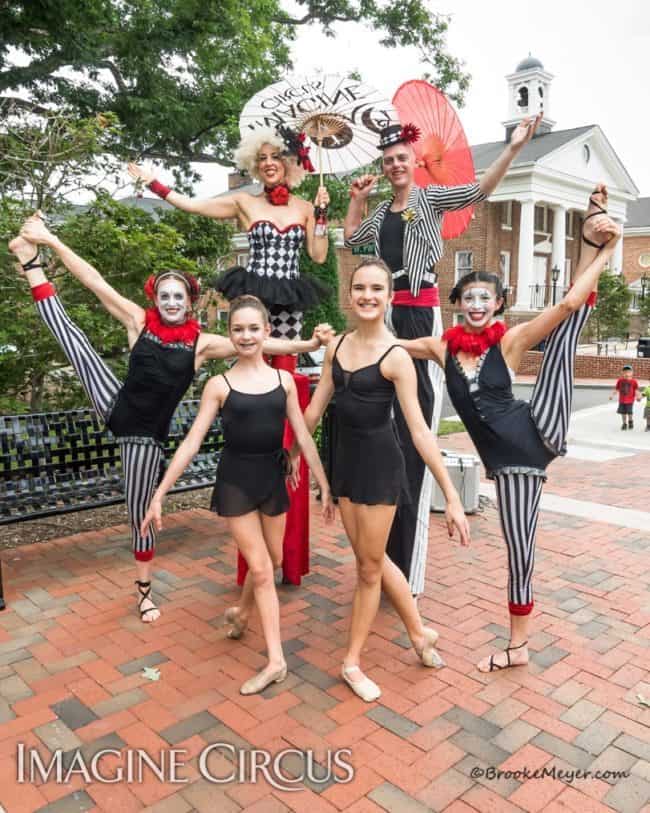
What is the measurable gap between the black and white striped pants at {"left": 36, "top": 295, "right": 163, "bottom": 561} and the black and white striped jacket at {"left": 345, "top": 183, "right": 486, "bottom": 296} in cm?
171

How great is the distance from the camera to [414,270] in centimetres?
368

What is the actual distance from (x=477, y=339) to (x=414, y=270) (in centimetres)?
79

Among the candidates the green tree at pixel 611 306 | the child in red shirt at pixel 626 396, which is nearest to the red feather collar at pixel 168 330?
the child in red shirt at pixel 626 396

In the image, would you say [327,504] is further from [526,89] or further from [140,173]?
[526,89]

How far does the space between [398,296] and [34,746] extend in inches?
108

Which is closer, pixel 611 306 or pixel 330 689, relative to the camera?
pixel 330 689

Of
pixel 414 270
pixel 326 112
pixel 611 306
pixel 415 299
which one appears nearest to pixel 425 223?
pixel 414 270

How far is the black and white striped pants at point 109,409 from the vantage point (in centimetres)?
368

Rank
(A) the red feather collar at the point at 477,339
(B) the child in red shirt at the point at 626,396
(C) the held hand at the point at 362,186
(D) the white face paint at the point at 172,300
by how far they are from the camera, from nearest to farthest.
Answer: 1. (A) the red feather collar at the point at 477,339
2. (D) the white face paint at the point at 172,300
3. (C) the held hand at the point at 362,186
4. (B) the child in red shirt at the point at 626,396

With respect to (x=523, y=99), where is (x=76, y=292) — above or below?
below

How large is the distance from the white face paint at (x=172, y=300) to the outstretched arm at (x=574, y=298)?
1.69m

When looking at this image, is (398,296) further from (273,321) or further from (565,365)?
(565,365)

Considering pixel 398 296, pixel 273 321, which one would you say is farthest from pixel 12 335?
pixel 398 296

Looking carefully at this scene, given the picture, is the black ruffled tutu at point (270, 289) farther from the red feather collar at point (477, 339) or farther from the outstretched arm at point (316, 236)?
the red feather collar at point (477, 339)
